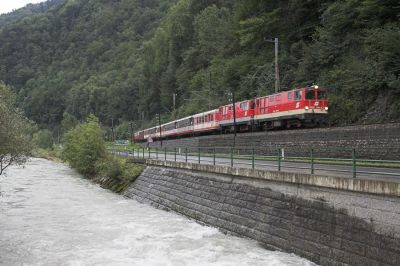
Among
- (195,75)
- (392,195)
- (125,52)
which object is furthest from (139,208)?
(125,52)

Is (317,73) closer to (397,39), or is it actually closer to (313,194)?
(397,39)

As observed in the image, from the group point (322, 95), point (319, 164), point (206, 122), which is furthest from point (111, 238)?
point (206, 122)

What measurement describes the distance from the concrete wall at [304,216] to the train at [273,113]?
35.6 feet

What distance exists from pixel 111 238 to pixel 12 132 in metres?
5.97

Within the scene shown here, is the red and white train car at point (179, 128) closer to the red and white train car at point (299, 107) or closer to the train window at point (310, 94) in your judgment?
the red and white train car at point (299, 107)

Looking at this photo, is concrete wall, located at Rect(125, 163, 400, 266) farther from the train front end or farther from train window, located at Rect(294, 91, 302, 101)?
train window, located at Rect(294, 91, 302, 101)

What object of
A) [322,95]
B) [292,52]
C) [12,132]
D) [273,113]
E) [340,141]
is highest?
[292,52]

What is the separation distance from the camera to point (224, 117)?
45.0 metres

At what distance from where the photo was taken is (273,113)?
34.2 metres

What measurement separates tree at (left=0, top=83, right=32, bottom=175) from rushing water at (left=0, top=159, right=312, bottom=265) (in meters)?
3.47

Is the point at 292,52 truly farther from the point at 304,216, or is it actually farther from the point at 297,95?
the point at 304,216

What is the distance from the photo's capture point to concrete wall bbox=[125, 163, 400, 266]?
37.8 ft

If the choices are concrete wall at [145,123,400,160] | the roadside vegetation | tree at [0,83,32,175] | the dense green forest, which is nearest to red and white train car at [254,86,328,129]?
the dense green forest

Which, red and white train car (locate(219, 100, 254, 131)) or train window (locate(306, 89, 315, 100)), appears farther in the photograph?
red and white train car (locate(219, 100, 254, 131))
